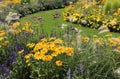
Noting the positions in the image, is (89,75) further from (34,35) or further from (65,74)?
(34,35)

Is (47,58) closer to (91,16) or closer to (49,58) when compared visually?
(49,58)

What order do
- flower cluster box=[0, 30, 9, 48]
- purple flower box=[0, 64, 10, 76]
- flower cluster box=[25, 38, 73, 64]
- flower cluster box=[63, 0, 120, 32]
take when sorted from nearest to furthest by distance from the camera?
flower cluster box=[25, 38, 73, 64] < purple flower box=[0, 64, 10, 76] < flower cluster box=[0, 30, 9, 48] < flower cluster box=[63, 0, 120, 32]

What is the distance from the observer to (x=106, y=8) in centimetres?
1114

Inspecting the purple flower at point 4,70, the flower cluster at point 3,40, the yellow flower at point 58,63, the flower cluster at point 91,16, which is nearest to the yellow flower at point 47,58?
the yellow flower at point 58,63

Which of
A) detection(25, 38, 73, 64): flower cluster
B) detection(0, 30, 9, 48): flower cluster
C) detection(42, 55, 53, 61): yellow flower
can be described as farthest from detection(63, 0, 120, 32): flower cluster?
detection(42, 55, 53, 61): yellow flower

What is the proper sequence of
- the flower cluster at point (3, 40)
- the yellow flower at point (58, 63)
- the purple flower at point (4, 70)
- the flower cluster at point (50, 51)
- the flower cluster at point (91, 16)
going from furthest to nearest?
the flower cluster at point (91, 16)
the flower cluster at point (3, 40)
the purple flower at point (4, 70)
the flower cluster at point (50, 51)
the yellow flower at point (58, 63)

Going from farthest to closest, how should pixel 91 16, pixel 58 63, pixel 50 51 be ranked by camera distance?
pixel 91 16
pixel 50 51
pixel 58 63

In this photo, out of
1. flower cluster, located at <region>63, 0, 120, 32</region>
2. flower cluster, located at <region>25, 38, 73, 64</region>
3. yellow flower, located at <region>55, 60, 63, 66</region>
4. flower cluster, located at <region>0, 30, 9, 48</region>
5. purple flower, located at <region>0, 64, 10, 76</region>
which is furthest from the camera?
flower cluster, located at <region>63, 0, 120, 32</region>

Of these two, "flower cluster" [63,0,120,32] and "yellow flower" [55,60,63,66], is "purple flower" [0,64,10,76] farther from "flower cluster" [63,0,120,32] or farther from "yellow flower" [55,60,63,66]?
"flower cluster" [63,0,120,32]

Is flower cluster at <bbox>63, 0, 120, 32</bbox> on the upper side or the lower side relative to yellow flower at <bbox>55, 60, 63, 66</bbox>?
lower

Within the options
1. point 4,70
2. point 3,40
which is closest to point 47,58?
point 4,70

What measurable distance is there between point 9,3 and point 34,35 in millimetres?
7136

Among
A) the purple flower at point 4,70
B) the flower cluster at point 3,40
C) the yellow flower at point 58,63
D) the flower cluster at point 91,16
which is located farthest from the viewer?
the flower cluster at point 91,16

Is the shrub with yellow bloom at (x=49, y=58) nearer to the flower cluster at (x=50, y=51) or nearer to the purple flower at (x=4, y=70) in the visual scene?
the flower cluster at (x=50, y=51)
